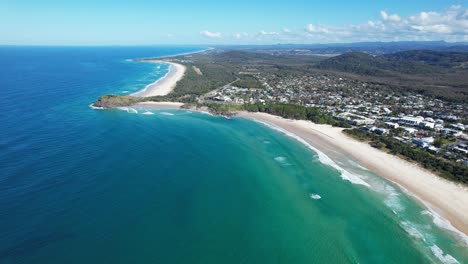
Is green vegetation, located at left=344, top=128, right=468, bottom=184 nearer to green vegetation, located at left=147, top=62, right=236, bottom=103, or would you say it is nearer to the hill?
green vegetation, located at left=147, top=62, right=236, bottom=103

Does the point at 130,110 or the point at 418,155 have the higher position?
the point at 130,110

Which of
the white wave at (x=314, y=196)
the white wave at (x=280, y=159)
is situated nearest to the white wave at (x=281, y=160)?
the white wave at (x=280, y=159)

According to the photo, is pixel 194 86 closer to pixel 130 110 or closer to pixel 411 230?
pixel 130 110

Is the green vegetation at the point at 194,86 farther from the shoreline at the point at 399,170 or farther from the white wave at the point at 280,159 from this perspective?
the white wave at the point at 280,159

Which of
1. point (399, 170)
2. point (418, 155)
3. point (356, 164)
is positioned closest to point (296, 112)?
point (356, 164)

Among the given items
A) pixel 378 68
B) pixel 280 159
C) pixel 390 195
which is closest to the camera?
pixel 390 195

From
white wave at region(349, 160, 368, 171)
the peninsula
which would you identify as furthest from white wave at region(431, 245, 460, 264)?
white wave at region(349, 160, 368, 171)
